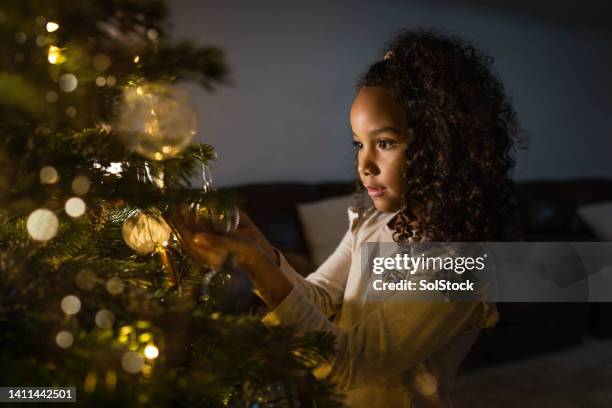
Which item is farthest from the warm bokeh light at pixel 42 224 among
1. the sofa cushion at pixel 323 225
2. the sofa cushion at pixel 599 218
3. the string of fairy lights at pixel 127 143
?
the sofa cushion at pixel 599 218

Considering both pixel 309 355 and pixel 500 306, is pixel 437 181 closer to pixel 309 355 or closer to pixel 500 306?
pixel 309 355

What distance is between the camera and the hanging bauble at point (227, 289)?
0.41 metres

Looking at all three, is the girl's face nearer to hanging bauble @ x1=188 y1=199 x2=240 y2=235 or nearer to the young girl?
the young girl

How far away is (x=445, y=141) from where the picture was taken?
2.78 feet

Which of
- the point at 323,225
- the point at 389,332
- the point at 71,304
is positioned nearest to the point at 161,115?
the point at 71,304

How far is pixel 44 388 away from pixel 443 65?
763 millimetres

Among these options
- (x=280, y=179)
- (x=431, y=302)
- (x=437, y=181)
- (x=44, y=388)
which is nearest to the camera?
(x=44, y=388)

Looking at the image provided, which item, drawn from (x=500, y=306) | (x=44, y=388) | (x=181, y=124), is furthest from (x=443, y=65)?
(x=500, y=306)

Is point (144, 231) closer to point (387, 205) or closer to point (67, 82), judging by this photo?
point (67, 82)

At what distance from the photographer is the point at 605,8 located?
3.72m

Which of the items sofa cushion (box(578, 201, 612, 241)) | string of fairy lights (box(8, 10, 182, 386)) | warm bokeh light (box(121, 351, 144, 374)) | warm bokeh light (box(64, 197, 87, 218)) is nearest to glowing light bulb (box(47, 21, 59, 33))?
string of fairy lights (box(8, 10, 182, 386))

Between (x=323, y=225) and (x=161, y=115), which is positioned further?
(x=323, y=225)

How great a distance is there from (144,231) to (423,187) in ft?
1.72

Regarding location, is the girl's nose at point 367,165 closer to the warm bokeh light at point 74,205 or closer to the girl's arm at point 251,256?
the girl's arm at point 251,256
